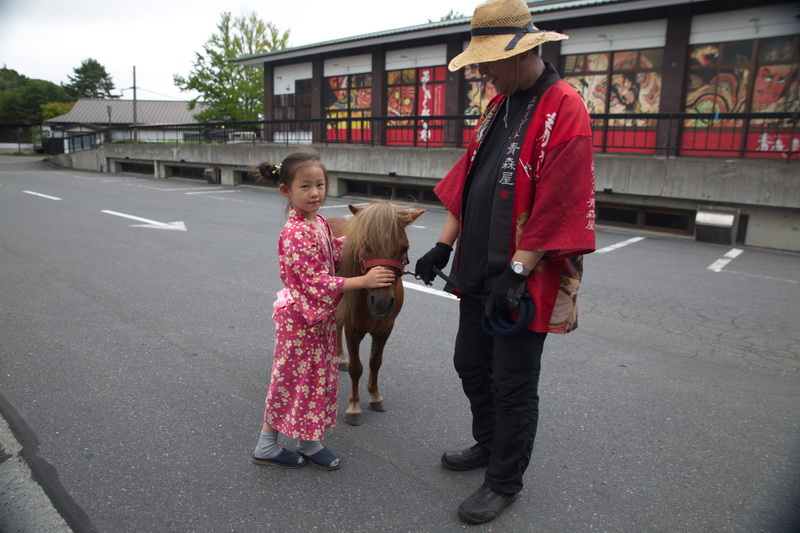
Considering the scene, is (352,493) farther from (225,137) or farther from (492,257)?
(225,137)

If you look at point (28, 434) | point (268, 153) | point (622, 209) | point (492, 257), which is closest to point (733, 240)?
point (622, 209)

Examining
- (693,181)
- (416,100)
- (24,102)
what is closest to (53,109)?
(24,102)

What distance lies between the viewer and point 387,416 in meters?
3.36

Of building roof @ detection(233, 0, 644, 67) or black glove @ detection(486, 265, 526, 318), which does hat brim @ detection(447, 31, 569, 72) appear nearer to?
black glove @ detection(486, 265, 526, 318)

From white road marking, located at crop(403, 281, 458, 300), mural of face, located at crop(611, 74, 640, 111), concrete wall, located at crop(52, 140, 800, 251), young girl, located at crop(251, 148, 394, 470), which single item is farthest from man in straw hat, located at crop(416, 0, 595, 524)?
mural of face, located at crop(611, 74, 640, 111)

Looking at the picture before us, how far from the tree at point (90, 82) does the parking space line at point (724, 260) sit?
351 feet

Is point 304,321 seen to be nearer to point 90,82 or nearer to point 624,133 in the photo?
point 624,133

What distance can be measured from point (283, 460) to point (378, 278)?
1114 millimetres

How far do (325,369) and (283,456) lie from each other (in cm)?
51

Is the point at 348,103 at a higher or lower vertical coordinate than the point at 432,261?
higher

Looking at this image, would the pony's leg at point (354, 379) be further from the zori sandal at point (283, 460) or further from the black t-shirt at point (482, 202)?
the black t-shirt at point (482, 202)

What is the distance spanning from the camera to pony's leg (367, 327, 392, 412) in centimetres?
336

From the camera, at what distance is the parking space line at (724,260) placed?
311 inches

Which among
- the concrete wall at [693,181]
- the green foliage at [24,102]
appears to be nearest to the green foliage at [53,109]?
the green foliage at [24,102]
